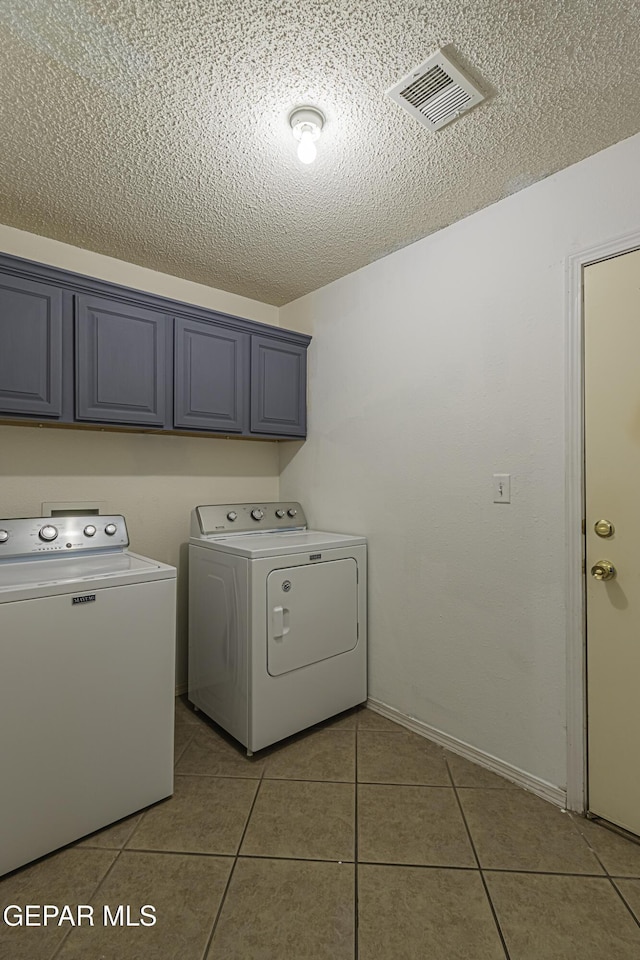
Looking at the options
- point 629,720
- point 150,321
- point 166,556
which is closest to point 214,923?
point 629,720

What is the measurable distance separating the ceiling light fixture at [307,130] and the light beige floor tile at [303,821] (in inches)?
90.0

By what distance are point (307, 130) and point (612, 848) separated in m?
2.59

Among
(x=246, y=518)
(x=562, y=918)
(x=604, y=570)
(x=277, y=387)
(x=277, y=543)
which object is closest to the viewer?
(x=562, y=918)

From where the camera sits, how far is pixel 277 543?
2328mm

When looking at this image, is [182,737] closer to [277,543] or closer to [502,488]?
[277,543]

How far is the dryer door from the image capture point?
213 cm

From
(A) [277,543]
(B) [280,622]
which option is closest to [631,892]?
(B) [280,622]

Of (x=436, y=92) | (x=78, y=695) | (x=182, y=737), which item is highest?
(x=436, y=92)

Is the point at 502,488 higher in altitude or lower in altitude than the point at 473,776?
higher

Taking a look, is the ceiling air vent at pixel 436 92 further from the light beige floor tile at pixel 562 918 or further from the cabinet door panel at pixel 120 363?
the light beige floor tile at pixel 562 918

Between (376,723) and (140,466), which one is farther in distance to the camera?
(140,466)

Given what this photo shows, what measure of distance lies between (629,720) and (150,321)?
2.58 meters

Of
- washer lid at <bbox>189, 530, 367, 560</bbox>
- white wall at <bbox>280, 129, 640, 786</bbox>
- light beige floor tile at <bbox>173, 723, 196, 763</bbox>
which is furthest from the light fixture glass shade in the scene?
light beige floor tile at <bbox>173, 723, 196, 763</bbox>

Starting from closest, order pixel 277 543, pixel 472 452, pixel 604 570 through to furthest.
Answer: pixel 604 570 < pixel 472 452 < pixel 277 543
